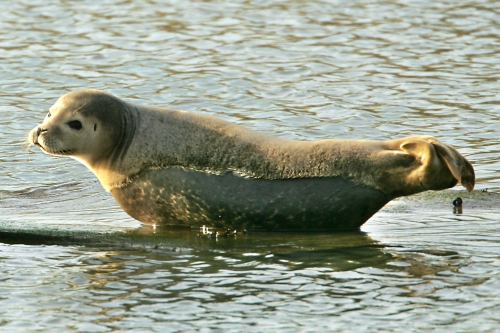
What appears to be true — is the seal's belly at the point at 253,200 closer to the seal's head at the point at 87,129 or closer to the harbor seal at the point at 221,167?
the harbor seal at the point at 221,167

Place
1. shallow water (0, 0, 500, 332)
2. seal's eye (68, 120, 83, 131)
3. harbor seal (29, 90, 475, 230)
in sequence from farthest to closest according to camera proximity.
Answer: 1. seal's eye (68, 120, 83, 131)
2. harbor seal (29, 90, 475, 230)
3. shallow water (0, 0, 500, 332)

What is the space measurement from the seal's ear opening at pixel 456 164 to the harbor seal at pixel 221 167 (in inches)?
2.0

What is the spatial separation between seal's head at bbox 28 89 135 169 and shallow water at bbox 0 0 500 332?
593 millimetres

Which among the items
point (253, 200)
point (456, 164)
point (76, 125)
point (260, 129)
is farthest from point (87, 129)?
point (260, 129)

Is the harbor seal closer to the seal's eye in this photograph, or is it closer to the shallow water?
the seal's eye

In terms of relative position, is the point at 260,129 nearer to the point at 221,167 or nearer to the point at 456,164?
the point at 221,167

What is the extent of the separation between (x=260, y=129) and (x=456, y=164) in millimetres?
4887

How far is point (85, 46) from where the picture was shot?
52.4ft

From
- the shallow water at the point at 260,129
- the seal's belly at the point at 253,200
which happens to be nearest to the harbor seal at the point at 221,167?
the seal's belly at the point at 253,200

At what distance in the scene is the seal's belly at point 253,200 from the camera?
7.76 meters

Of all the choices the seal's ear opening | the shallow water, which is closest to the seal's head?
the shallow water

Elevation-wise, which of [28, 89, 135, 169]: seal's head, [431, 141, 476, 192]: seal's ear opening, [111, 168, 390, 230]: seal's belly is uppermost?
[28, 89, 135, 169]: seal's head

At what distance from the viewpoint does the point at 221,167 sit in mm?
→ 7844

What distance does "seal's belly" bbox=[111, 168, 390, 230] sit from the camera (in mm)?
7758
